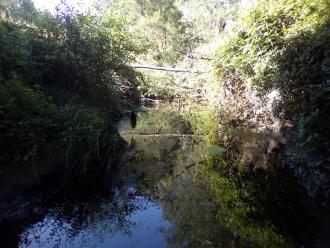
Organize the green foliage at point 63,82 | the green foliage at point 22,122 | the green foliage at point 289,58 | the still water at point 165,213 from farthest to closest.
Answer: the green foliage at point 63,82 → the green foliage at point 22,122 → the green foliage at point 289,58 → the still water at point 165,213

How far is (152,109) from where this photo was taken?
14.1 metres

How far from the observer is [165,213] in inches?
186

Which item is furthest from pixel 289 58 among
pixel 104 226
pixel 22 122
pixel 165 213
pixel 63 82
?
pixel 63 82

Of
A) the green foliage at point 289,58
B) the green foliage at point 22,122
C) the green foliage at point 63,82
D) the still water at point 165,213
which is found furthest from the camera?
the green foliage at point 63,82

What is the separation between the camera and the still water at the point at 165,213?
3.98 metres

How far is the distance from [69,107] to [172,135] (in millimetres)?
3355

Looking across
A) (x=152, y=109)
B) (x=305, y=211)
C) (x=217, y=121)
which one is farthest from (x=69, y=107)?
(x=152, y=109)

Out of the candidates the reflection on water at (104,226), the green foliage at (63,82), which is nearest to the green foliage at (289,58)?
the reflection on water at (104,226)

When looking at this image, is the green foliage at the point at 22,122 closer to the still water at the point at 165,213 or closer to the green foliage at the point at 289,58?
the still water at the point at 165,213

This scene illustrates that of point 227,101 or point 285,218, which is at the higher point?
point 227,101

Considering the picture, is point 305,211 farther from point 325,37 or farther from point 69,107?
point 69,107

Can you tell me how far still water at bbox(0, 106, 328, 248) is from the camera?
398 cm

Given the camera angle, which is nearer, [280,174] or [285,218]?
[285,218]

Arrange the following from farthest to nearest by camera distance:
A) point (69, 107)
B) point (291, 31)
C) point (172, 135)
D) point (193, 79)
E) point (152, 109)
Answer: point (152, 109) → point (193, 79) → point (172, 135) → point (69, 107) → point (291, 31)
